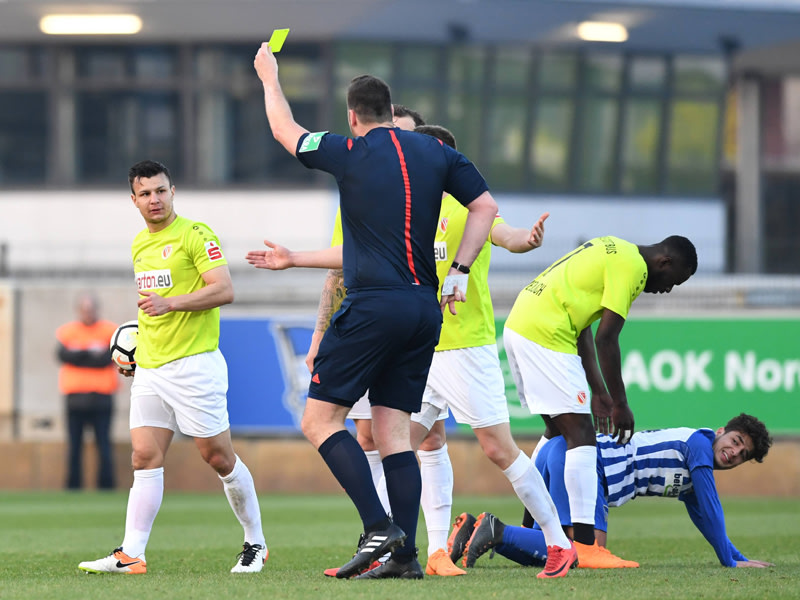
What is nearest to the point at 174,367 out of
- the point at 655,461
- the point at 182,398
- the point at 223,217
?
the point at 182,398

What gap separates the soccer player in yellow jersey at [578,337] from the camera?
6699 mm

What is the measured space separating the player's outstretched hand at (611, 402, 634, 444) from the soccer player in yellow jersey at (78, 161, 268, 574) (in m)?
1.96

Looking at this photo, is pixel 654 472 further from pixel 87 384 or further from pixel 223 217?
pixel 223 217

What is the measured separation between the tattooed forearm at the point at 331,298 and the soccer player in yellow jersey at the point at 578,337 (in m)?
0.99

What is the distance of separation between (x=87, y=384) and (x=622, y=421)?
1026cm

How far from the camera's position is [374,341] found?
5.80 meters

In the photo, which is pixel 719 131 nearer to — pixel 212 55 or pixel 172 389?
pixel 212 55

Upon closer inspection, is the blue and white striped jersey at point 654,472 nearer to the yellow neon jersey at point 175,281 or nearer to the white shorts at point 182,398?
the white shorts at point 182,398

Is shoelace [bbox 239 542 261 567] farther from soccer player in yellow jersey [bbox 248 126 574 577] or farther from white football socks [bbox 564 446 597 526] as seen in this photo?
white football socks [bbox 564 446 597 526]

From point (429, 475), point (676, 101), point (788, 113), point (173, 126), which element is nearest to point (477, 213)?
point (429, 475)

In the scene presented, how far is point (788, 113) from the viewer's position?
3853cm

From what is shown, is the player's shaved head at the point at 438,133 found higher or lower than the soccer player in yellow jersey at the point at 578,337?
higher

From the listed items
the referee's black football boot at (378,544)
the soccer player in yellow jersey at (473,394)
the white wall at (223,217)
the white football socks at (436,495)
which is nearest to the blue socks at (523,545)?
the soccer player in yellow jersey at (473,394)

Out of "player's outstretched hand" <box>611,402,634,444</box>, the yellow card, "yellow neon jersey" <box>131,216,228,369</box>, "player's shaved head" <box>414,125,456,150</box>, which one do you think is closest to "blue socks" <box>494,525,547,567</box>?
"player's outstretched hand" <box>611,402,634,444</box>
